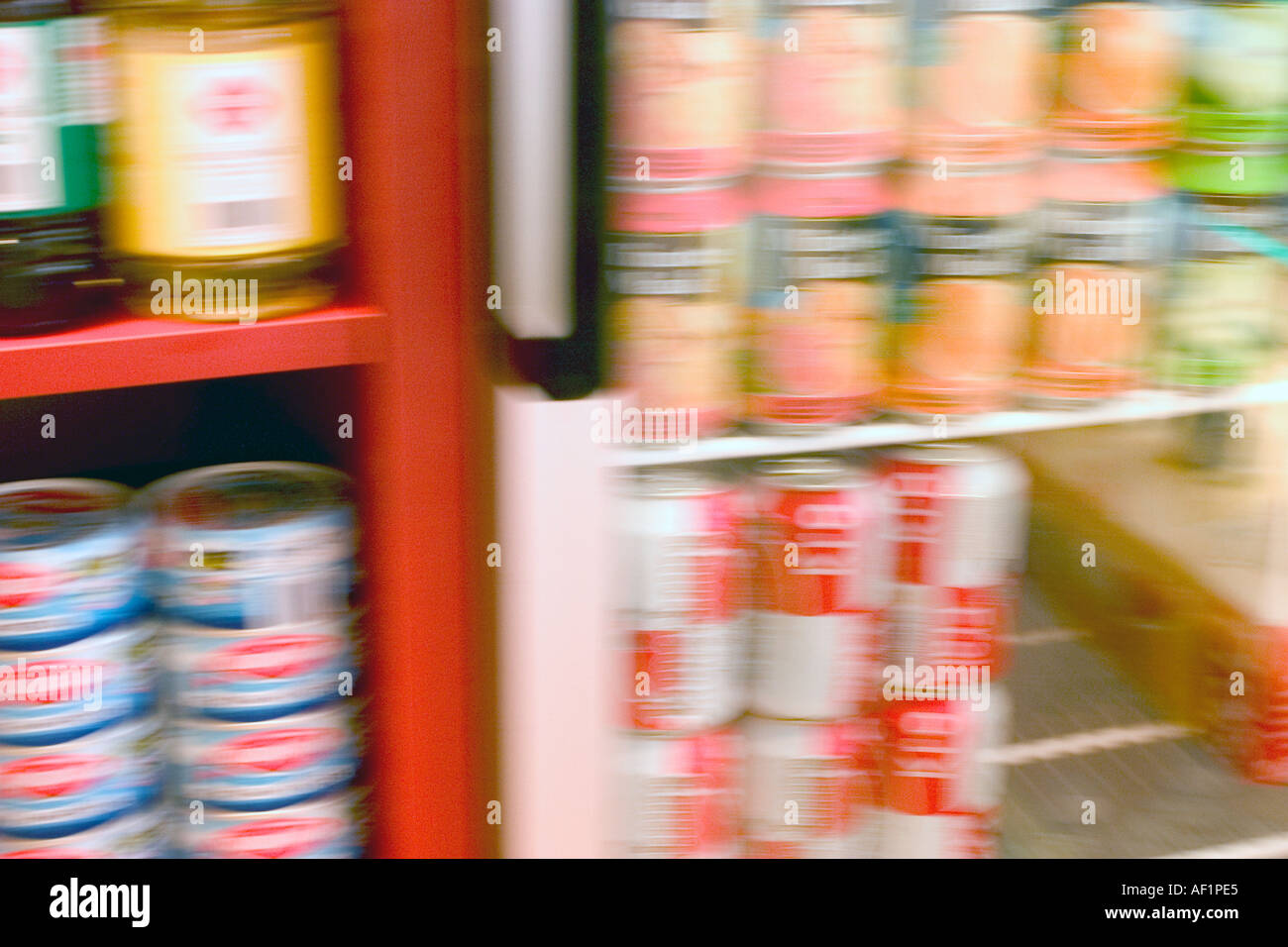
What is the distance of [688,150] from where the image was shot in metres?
1.04

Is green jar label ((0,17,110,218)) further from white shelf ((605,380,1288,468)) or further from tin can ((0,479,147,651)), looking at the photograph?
white shelf ((605,380,1288,468))

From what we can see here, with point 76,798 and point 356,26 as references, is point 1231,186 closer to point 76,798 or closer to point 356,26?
point 356,26

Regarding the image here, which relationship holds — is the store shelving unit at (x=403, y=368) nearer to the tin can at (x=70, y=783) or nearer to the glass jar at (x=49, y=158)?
the glass jar at (x=49, y=158)

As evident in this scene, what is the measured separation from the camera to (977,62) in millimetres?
1077

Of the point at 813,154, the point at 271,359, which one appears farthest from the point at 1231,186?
the point at 271,359

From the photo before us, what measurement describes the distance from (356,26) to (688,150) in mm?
252

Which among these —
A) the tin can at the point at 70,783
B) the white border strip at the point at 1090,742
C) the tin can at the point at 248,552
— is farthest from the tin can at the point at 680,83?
the white border strip at the point at 1090,742

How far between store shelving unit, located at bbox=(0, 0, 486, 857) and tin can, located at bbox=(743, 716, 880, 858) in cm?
24

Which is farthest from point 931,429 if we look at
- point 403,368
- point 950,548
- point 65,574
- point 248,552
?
point 65,574

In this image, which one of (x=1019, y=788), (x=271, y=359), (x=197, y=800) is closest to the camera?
(x=271, y=359)

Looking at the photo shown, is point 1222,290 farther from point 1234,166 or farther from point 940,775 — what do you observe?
point 940,775

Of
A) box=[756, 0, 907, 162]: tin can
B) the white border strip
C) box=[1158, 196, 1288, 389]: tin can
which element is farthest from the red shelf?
the white border strip

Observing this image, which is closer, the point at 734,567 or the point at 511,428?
the point at 511,428

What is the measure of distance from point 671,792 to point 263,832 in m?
0.33
